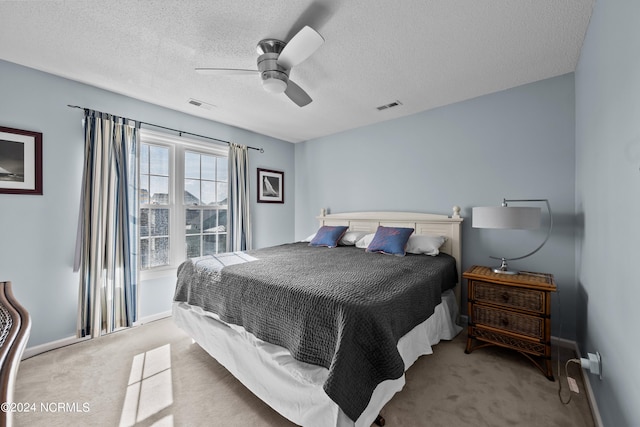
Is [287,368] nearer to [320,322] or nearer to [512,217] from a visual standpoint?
[320,322]

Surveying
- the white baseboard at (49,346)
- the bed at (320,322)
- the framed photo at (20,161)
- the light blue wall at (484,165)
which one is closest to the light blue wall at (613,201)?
the light blue wall at (484,165)

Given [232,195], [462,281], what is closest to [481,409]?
[462,281]

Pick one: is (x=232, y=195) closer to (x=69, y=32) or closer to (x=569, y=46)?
(x=69, y=32)

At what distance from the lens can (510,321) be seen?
211cm

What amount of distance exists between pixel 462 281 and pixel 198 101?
11.7 feet

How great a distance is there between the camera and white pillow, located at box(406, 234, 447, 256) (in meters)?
2.79

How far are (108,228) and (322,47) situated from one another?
2.66 meters

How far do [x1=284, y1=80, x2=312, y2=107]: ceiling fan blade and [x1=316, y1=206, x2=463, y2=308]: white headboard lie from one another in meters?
1.89

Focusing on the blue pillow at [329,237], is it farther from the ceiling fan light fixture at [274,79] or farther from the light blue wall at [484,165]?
the ceiling fan light fixture at [274,79]

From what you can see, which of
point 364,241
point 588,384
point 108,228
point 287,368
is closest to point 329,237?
point 364,241

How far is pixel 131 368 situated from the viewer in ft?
6.93

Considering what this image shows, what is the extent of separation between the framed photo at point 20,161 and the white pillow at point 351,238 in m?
3.10

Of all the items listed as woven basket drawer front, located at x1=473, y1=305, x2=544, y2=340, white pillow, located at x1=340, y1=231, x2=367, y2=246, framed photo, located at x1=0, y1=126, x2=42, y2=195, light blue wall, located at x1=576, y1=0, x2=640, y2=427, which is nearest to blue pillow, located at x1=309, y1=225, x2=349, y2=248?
white pillow, located at x1=340, y1=231, x2=367, y2=246

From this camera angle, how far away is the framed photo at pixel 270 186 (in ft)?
14.2
